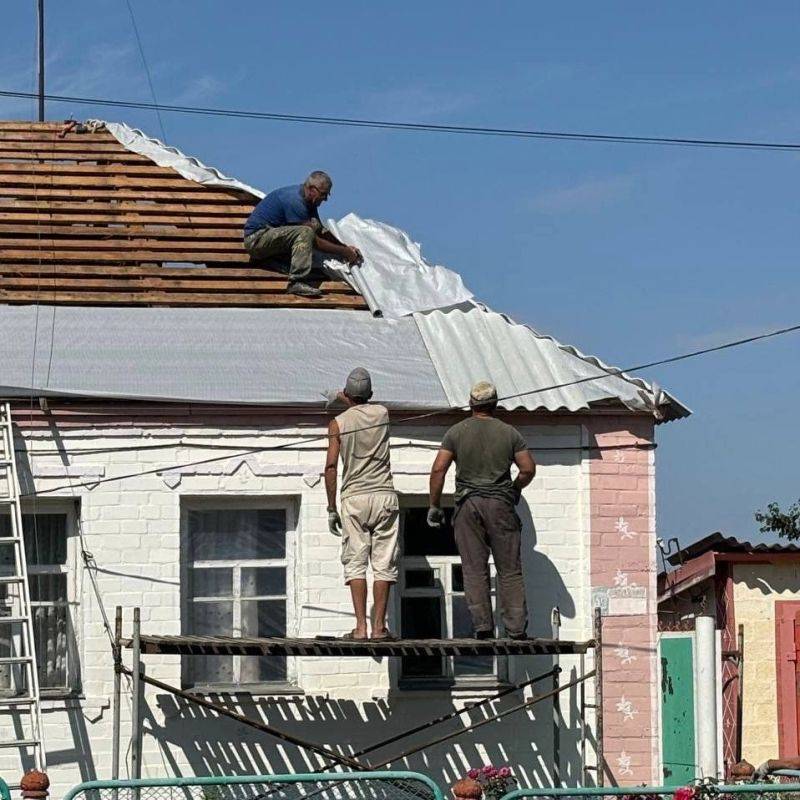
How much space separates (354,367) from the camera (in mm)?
12438

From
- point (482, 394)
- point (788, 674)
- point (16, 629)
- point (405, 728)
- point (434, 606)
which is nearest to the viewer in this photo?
point (482, 394)

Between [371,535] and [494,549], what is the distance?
2.80 feet

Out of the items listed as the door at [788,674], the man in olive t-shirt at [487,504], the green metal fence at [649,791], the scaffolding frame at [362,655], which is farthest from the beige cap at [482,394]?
the door at [788,674]

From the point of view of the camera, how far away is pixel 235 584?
12023mm

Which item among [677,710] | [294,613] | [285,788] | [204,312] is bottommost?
[285,788]

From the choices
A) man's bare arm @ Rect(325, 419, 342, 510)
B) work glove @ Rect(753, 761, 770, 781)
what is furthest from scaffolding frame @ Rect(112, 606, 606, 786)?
work glove @ Rect(753, 761, 770, 781)

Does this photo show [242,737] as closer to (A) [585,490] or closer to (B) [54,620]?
(B) [54,620]

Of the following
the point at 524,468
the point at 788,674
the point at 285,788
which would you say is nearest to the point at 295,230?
the point at 524,468

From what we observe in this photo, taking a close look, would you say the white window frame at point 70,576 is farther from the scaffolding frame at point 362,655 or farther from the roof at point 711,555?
the roof at point 711,555

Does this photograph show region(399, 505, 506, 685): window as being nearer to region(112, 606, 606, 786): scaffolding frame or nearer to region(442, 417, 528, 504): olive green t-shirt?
region(112, 606, 606, 786): scaffolding frame

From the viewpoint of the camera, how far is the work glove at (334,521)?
11.2 metres

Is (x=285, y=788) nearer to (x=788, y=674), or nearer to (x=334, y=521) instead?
(x=334, y=521)

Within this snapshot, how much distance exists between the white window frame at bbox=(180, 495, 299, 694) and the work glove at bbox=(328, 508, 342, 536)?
725 mm

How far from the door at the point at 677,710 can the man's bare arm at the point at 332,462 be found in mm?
2700
